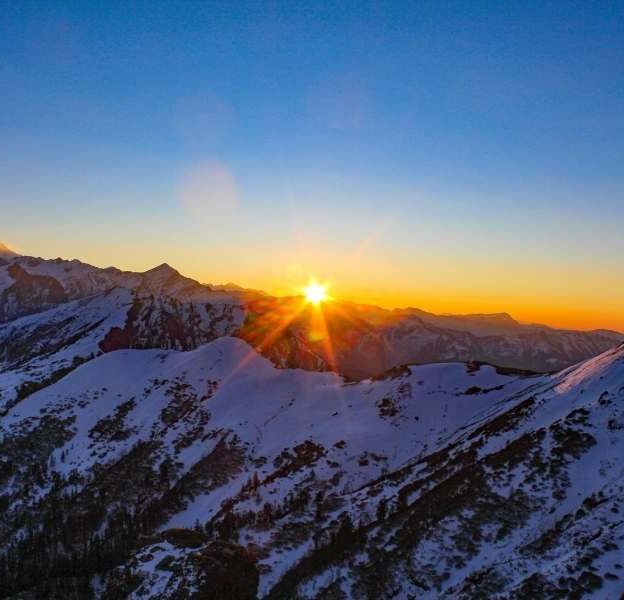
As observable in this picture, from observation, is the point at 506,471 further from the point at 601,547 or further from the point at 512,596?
the point at 512,596

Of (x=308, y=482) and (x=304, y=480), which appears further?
(x=304, y=480)

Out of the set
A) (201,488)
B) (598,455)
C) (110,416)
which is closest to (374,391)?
(201,488)

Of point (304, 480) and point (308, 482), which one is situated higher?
point (304, 480)
